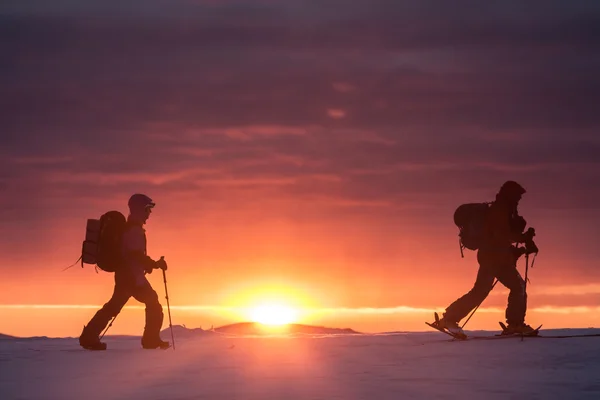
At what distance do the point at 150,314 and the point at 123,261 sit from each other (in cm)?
119

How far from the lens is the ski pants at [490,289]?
65.3 ft

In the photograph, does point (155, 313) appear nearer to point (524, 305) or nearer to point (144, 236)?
point (144, 236)

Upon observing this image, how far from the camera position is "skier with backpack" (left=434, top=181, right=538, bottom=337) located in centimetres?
1992

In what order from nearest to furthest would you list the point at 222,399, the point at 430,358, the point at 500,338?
the point at 222,399 < the point at 430,358 < the point at 500,338

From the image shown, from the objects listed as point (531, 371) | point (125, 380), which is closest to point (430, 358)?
point (531, 371)

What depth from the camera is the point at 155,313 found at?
1977 centimetres

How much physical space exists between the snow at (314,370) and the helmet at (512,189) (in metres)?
2.87

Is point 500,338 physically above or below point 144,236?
below

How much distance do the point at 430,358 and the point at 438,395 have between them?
526 centimetres

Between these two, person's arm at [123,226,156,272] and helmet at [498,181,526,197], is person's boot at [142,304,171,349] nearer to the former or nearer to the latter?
person's arm at [123,226,156,272]

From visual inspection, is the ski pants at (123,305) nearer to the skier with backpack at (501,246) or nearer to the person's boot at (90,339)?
the person's boot at (90,339)

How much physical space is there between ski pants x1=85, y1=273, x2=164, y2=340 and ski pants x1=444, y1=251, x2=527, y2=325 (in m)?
5.92

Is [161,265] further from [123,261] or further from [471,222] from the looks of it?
[471,222]

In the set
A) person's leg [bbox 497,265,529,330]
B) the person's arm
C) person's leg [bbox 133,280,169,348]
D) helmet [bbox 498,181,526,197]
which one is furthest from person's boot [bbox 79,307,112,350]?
helmet [bbox 498,181,526,197]
